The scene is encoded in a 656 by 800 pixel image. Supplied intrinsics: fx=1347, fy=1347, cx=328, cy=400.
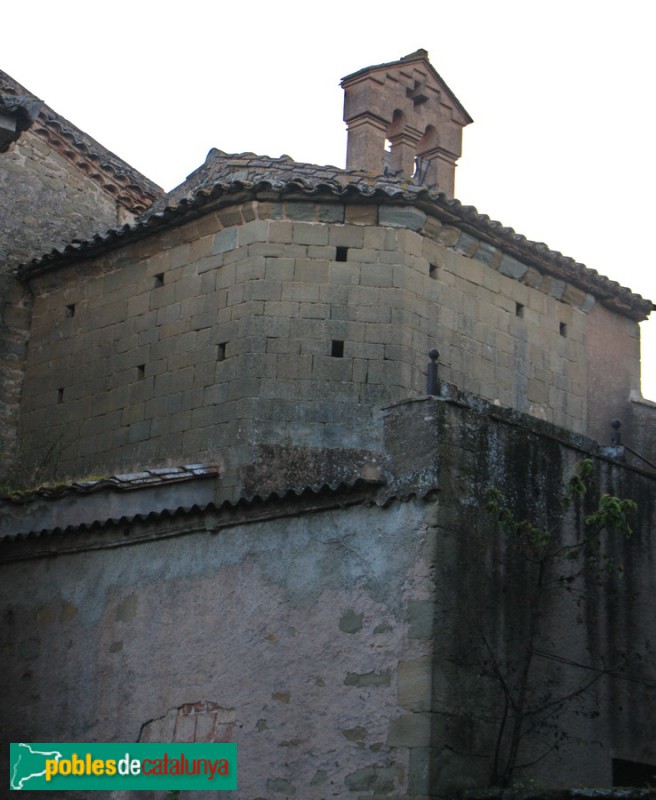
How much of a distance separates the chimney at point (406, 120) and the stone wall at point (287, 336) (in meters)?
2.57

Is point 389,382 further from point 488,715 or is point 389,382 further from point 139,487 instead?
point 488,715

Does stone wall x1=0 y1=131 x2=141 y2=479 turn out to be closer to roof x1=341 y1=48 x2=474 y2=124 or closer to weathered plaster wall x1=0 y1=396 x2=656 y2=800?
roof x1=341 y1=48 x2=474 y2=124

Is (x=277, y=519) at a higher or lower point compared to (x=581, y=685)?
higher

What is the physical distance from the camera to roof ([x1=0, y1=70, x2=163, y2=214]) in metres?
16.7

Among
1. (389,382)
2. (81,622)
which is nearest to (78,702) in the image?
(81,622)

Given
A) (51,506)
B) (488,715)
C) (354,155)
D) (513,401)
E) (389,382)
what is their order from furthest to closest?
(354,155) < (513,401) < (389,382) < (51,506) < (488,715)

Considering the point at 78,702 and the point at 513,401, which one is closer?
the point at 78,702

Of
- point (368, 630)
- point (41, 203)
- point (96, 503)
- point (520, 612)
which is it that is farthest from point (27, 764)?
point (41, 203)

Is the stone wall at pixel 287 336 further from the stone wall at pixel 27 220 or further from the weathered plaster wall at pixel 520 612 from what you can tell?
the weathered plaster wall at pixel 520 612

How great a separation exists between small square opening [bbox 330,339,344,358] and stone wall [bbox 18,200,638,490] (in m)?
0.01

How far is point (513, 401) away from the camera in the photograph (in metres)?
14.3

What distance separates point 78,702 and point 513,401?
6.28 metres

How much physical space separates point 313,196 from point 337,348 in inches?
63.3

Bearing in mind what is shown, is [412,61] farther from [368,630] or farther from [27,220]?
[368,630]
